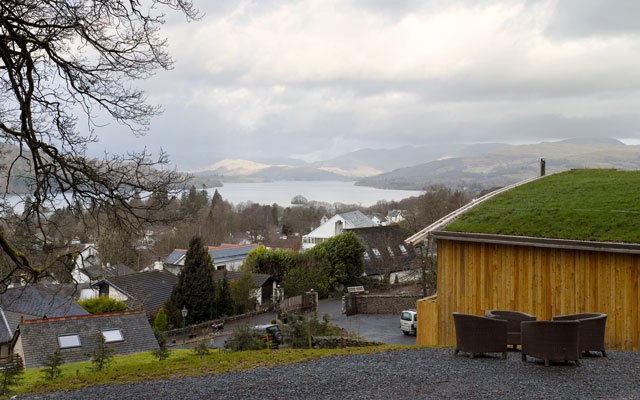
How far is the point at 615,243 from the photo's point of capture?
1168 cm

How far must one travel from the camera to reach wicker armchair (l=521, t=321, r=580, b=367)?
330 inches

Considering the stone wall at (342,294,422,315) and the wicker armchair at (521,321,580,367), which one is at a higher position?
the wicker armchair at (521,321,580,367)

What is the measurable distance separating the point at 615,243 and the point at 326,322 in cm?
860

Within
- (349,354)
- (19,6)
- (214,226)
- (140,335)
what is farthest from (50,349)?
(214,226)

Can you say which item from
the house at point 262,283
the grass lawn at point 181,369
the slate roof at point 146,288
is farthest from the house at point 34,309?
the grass lawn at point 181,369

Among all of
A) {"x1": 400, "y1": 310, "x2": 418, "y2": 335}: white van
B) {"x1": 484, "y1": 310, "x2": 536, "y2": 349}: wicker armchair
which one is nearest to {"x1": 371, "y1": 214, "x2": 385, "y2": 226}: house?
{"x1": 400, "y1": 310, "x2": 418, "y2": 335}: white van

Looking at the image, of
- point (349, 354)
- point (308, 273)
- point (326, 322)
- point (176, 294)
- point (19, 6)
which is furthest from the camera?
point (308, 273)

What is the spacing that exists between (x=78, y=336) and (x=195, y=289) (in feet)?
37.0

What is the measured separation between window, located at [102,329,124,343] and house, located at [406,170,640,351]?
13.0 meters

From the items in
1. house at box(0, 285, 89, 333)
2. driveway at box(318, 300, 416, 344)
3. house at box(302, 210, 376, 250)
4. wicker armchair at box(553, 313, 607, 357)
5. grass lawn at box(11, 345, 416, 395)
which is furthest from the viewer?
house at box(302, 210, 376, 250)

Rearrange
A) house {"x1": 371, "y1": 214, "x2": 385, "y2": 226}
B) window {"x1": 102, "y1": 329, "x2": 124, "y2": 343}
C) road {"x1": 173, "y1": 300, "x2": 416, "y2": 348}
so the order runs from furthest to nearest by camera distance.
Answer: house {"x1": 371, "y1": 214, "x2": 385, "y2": 226}, road {"x1": 173, "y1": 300, "x2": 416, "y2": 348}, window {"x1": 102, "y1": 329, "x2": 124, "y2": 343}

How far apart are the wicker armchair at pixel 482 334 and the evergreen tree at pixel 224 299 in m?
26.4

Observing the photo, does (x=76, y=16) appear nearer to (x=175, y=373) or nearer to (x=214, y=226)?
(x=175, y=373)

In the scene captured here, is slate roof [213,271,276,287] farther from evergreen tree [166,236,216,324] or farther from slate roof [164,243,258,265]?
slate roof [164,243,258,265]
